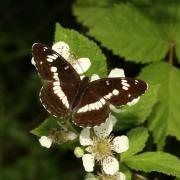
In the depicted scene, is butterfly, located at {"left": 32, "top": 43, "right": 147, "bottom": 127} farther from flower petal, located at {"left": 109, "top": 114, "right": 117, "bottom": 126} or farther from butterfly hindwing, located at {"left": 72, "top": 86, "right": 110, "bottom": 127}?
flower petal, located at {"left": 109, "top": 114, "right": 117, "bottom": 126}

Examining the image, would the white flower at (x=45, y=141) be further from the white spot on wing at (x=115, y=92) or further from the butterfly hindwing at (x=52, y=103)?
the white spot on wing at (x=115, y=92)

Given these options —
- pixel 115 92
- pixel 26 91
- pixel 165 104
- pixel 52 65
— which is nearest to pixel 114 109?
pixel 115 92

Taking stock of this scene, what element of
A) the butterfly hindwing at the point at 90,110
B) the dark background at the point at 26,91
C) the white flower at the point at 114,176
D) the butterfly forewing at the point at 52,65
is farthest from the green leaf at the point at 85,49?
the dark background at the point at 26,91

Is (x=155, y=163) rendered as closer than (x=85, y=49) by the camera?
Yes

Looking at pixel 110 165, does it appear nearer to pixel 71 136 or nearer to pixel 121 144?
pixel 121 144

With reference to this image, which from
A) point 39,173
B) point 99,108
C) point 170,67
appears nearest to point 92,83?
point 99,108

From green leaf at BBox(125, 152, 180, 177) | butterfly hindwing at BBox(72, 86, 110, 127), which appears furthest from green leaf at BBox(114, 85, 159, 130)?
butterfly hindwing at BBox(72, 86, 110, 127)
